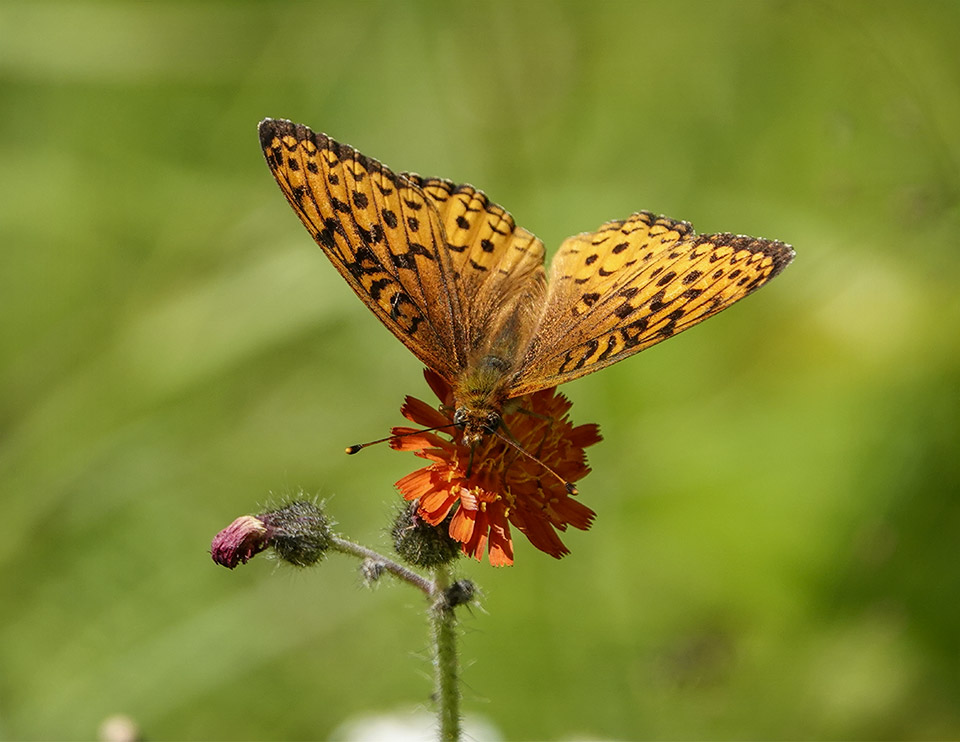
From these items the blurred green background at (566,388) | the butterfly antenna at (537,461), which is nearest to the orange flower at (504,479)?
the butterfly antenna at (537,461)

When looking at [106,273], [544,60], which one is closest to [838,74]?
[544,60]

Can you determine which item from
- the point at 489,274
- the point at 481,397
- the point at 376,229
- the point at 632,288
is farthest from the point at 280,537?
the point at 632,288

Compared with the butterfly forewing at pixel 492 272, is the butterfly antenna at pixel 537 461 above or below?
below

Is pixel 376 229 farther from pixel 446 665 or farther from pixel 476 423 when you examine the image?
pixel 446 665

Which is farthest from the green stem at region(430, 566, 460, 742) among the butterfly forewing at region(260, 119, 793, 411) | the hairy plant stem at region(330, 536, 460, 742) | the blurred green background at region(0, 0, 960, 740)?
the blurred green background at region(0, 0, 960, 740)

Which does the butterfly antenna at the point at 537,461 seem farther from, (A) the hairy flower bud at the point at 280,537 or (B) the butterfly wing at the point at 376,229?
(A) the hairy flower bud at the point at 280,537

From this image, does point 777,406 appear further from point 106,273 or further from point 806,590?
point 106,273
